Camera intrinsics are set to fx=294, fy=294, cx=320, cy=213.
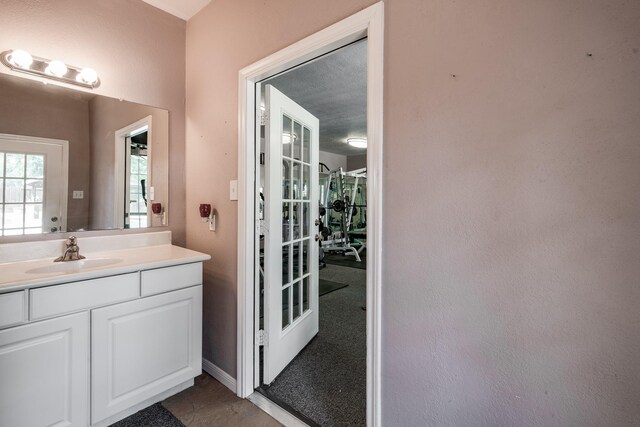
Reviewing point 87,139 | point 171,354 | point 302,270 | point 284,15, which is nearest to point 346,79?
point 284,15

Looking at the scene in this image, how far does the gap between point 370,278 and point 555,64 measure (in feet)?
2.93

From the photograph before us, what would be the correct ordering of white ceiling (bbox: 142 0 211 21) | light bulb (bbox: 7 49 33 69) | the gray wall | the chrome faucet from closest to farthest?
light bulb (bbox: 7 49 33 69) < the chrome faucet < white ceiling (bbox: 142 0 211 21) < the gray wall

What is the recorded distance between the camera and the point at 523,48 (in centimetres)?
87

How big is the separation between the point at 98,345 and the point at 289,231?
3.92 ft

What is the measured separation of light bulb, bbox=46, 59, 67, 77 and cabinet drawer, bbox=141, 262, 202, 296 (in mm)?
1234

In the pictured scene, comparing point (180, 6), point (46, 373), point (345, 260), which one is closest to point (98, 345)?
point (46, 373)

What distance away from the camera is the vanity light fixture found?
1.52 meters

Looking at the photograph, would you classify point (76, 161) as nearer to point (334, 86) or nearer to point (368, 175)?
point (368, 175)

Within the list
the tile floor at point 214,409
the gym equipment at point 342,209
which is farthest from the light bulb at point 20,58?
the gym equipment at point 342,209

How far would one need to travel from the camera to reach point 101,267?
141 centimetres

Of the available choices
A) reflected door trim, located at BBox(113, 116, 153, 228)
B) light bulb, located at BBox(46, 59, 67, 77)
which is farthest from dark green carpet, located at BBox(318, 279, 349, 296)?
light bulb, located at BBox(46, 59, 67, 77)

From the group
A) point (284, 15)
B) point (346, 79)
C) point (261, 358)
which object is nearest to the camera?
point (284, 15)

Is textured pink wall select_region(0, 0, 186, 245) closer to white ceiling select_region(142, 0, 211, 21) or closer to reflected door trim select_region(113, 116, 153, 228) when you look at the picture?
white ceiling select_region(142, 0, 211, 21)

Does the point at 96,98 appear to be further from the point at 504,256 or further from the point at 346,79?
the point at 504,256
